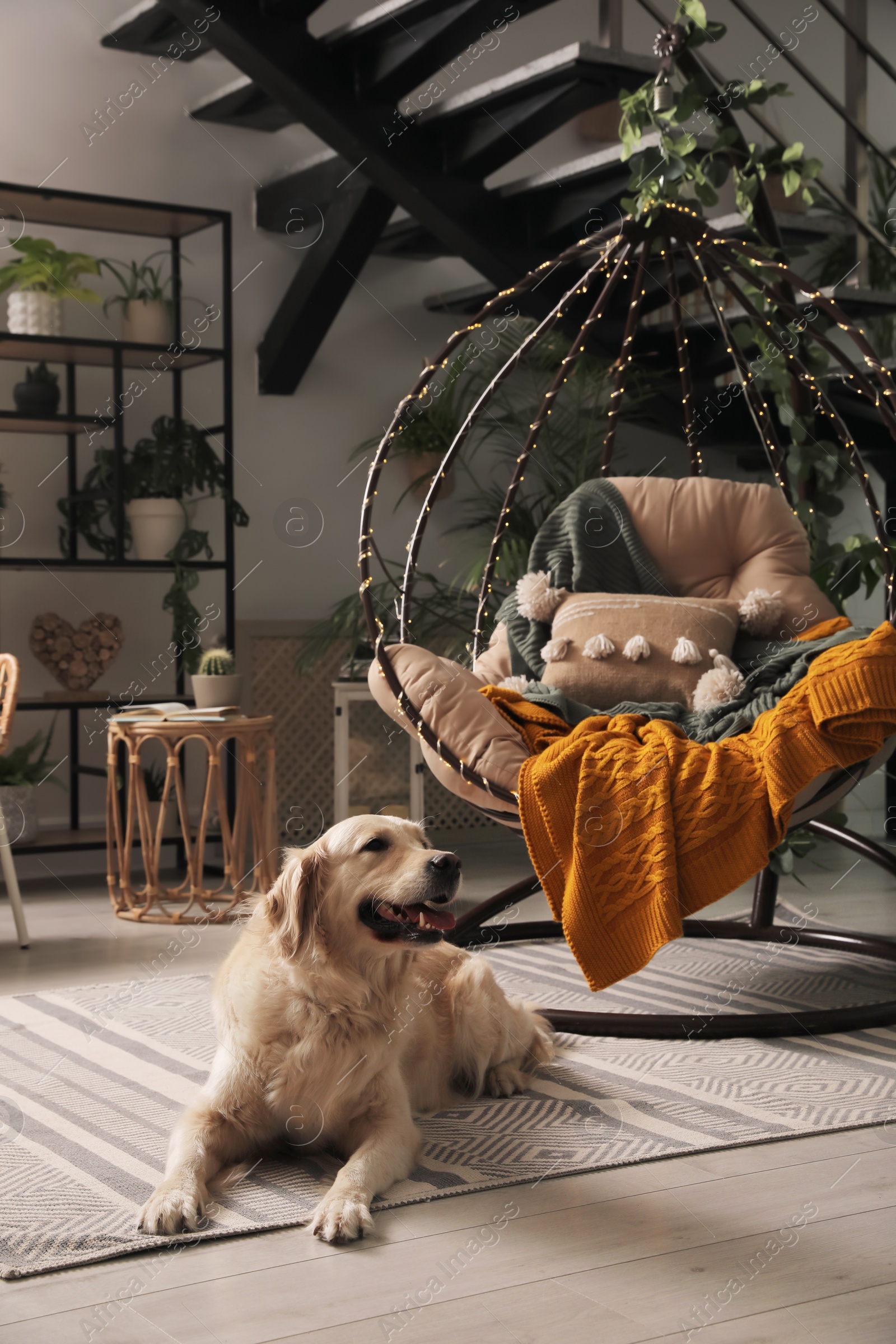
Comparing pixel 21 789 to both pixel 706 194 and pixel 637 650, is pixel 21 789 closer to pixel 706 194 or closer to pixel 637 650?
pixel 637 650

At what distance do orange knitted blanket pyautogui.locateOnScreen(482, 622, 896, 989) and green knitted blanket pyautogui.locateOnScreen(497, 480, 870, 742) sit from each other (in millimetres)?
380

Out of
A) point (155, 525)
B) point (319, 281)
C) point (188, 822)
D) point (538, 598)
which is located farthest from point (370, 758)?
point (319, 281)

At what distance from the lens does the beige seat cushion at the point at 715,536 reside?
3.59 meters

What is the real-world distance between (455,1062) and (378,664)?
0.94 metres

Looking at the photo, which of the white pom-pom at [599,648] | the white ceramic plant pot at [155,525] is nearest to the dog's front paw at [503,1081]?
the white pom-pom at [599,648]

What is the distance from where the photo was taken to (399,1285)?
1.62 metres

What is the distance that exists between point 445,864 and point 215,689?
96.9 inches

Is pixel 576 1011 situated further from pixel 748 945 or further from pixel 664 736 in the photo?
pixel 748 945

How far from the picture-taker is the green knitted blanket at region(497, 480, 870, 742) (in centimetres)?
304

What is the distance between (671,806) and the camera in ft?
8.25

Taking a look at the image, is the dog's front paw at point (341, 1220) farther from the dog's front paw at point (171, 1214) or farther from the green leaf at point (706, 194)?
the green leaf at point (706, 194)

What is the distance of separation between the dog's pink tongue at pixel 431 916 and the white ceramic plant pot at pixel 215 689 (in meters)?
2.42

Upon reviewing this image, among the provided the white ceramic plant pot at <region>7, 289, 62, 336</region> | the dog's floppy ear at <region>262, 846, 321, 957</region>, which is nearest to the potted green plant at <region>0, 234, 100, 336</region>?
the white ceramic plant pot at <region>7, 289, 62, 336</region>

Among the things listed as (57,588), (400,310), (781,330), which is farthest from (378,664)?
(400,310)
